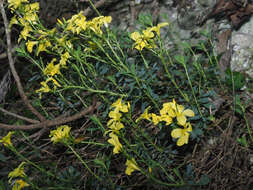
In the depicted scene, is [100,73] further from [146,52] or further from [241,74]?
[241,74]

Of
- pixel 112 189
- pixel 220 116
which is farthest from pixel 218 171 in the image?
pixel 112 189

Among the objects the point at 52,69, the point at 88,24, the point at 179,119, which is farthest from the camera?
the point at 52,69

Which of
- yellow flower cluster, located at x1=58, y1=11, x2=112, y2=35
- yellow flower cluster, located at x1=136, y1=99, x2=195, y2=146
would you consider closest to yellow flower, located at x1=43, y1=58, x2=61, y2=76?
yellow flower cluster, located at x1=58, y1=11, x2=112, y2=35

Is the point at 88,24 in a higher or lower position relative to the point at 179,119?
higher

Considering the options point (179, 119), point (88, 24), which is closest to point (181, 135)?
point (179, 119)

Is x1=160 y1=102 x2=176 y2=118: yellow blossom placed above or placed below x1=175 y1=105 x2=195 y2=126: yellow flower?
above

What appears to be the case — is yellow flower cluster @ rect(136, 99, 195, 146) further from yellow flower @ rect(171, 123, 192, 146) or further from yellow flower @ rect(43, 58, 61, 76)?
yellow flower @ rect(43, 58, 61, 76)

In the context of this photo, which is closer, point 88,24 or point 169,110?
point 169,110

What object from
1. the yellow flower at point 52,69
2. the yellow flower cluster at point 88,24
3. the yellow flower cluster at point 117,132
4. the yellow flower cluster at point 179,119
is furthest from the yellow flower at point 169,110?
the yellow flower at point 52,69

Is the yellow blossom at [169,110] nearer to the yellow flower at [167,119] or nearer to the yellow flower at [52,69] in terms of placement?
the yellow flower at [167,119]

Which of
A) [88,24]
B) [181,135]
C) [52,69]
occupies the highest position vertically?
[88,24]

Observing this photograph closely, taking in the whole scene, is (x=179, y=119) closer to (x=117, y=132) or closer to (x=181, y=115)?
(x=181, y=115)
